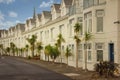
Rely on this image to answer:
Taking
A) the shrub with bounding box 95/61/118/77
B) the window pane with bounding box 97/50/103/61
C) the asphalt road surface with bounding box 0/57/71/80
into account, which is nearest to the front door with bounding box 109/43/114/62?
the window pane with bounding box 97/50/103/61

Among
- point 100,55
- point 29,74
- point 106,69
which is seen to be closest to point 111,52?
point 100,55

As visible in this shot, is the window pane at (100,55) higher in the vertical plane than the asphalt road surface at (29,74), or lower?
higher

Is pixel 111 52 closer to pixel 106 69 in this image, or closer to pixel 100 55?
pixel 100 55

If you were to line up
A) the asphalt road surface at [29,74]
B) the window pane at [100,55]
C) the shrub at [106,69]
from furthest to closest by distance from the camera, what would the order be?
the window pane at [100,55]
the shrub at [106,69]
the asphalt road surface at [29,74]

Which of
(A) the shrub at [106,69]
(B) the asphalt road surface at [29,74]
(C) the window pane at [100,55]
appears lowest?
(B) the asphalt road surface at [29,74]

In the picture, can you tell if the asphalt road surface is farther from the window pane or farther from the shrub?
the window pane

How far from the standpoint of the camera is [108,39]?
1169 inches

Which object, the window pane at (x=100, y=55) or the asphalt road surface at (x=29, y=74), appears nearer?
the asphalt road surface at (x=29, y=74)

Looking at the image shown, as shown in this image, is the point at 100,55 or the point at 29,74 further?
the point at 100,55

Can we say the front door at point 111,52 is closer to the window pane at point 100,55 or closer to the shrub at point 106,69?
the window pane at point 100,55

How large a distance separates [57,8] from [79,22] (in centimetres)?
2177

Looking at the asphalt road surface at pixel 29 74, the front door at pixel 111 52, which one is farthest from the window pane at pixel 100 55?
the asphalt road surface at pixel 29 74

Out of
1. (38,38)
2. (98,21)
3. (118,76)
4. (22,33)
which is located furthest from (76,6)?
(22,33)

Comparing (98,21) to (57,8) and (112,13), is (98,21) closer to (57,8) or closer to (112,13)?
(112,13)
